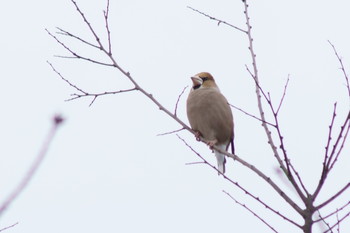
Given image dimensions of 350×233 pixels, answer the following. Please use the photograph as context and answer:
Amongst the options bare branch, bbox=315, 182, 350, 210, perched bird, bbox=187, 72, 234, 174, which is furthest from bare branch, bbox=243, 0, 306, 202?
perched bird, bbox=187, 72, 234, 174

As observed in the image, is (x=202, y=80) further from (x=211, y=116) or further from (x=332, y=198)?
(x=332, y=198)

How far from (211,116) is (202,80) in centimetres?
61

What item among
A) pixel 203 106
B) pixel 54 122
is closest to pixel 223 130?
pixel 203 106

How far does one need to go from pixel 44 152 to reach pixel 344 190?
1944 mm

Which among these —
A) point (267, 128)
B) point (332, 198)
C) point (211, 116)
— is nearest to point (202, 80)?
point (211, 116)

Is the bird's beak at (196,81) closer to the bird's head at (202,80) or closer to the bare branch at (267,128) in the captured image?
the bird's head at (202,80)

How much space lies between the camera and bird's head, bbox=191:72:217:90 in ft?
22.3

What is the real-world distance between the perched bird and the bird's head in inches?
0.8

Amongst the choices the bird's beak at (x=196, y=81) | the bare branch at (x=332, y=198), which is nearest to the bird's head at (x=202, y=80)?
the bird's beak at (x=196, y=81)

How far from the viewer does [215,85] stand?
691cm

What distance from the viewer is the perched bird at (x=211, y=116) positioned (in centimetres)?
644

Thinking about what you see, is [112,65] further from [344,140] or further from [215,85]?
[215,85]

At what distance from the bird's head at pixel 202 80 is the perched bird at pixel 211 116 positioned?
0.02 m

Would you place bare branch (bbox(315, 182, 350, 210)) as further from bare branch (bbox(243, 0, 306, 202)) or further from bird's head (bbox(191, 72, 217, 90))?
bird's head (bbox(191, 72, 217, 90))
